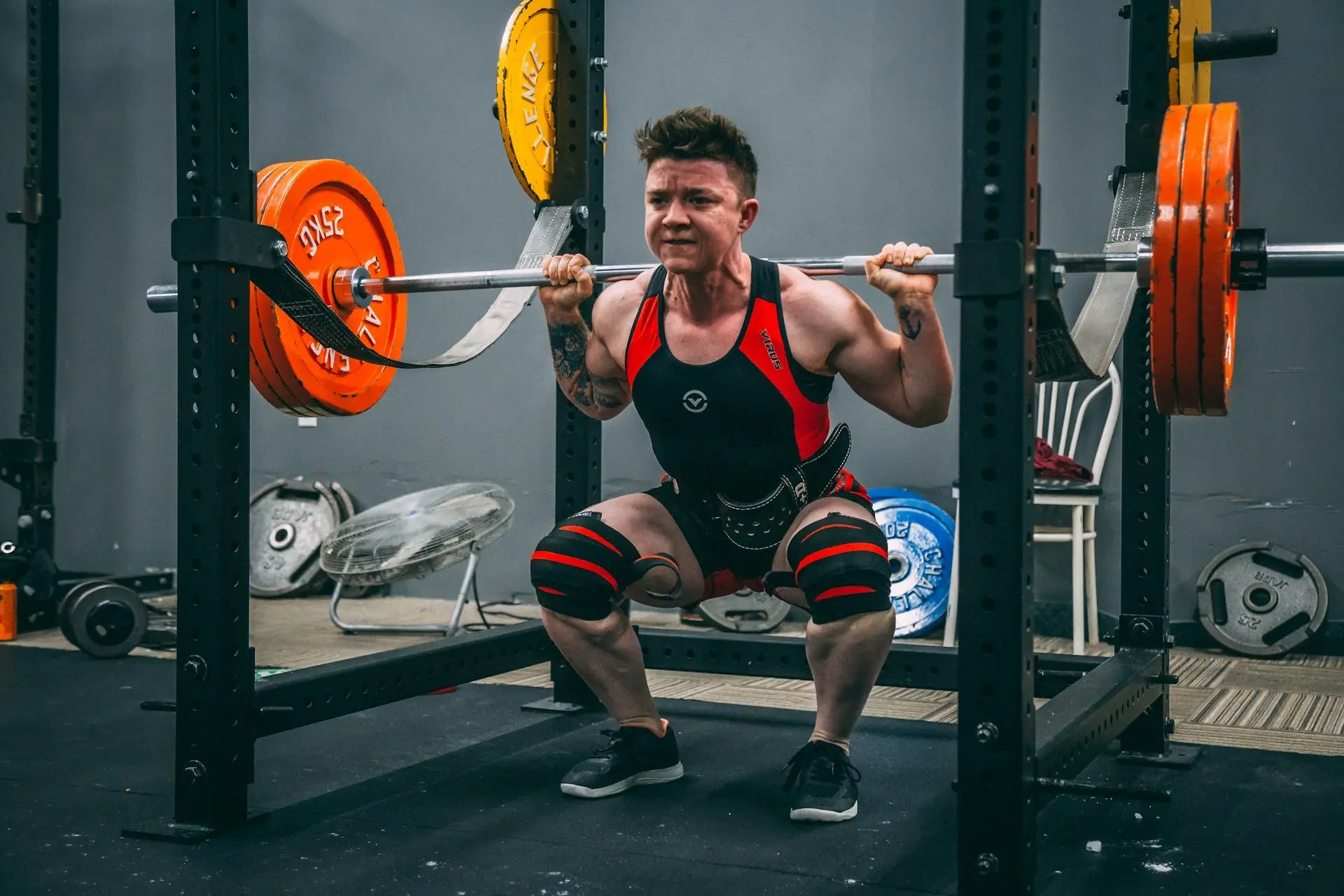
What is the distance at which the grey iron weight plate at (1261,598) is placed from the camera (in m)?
3.97

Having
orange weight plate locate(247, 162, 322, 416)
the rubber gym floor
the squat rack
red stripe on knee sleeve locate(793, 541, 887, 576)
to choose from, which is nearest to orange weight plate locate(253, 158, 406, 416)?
orange weight plate locate(247, 162, 322, 416)

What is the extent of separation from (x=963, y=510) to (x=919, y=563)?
273cm

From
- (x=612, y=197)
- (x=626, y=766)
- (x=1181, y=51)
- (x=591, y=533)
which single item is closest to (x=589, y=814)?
(x=626, y=766)

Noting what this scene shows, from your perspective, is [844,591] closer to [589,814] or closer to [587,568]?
[587,568]

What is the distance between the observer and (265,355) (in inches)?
93.0

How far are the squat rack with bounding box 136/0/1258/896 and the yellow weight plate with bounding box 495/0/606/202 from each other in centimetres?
4

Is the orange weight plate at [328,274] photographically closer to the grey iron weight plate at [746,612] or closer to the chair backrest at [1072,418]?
the grey iron weight plate at [746,612]

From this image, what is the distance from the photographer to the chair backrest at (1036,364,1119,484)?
13.9 ft

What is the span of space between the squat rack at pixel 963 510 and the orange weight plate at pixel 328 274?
0.62 feet

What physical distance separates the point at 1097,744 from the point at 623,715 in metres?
0.91

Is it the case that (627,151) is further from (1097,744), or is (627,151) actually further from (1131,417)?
(1097,744)

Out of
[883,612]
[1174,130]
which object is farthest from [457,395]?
[1174,130]

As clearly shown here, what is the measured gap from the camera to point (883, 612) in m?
2.22

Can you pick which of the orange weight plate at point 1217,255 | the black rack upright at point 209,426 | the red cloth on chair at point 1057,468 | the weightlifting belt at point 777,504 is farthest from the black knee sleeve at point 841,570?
the red cloth on chair at point 1057,468
